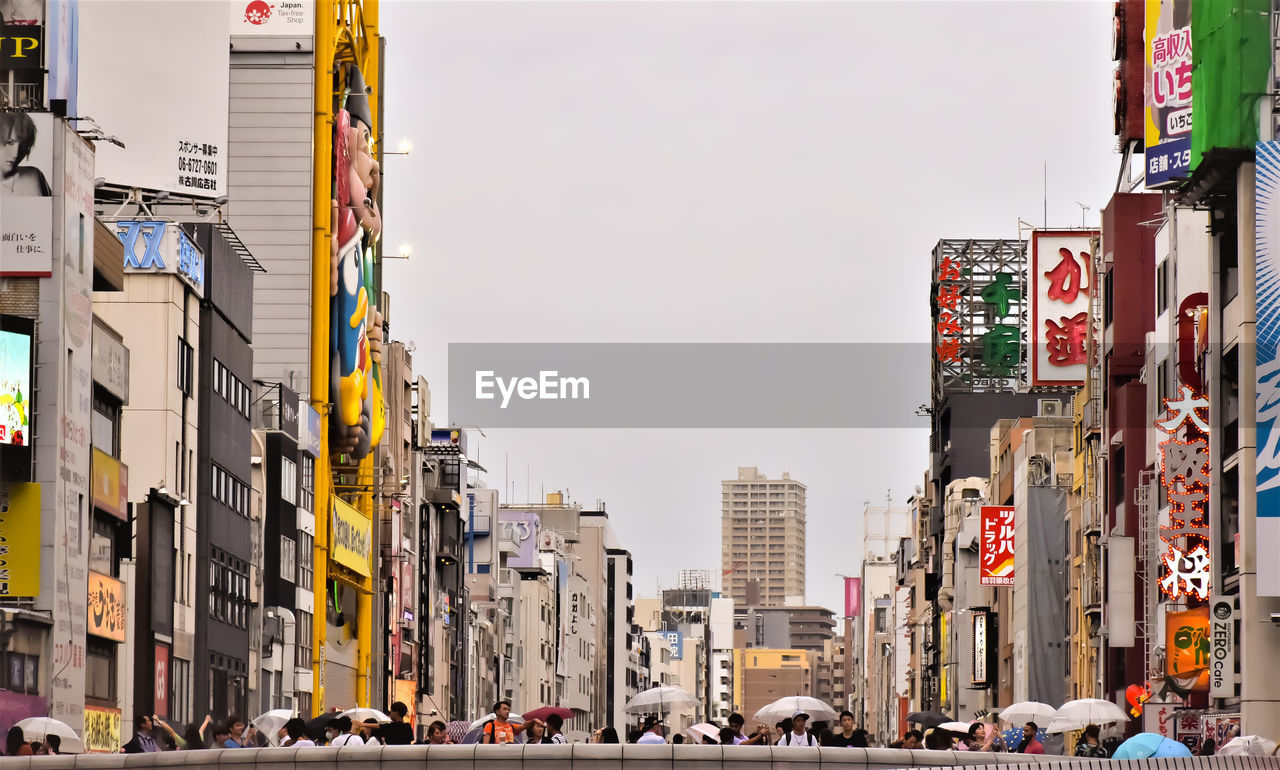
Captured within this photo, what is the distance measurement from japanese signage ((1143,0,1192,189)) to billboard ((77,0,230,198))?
Answer: 37152 millimetres

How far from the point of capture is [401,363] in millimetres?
127750

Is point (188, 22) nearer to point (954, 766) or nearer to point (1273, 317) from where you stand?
point (1273, 317)

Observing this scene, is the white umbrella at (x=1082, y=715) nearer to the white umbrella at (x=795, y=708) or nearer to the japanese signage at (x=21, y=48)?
the white umbrella at (x=795, y=708)

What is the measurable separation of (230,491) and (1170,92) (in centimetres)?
3606

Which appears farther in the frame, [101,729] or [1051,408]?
[1051,408]

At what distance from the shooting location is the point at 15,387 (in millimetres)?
51844

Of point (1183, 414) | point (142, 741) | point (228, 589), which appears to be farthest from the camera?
point (228, 589)

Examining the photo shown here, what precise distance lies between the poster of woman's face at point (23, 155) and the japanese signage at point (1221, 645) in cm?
3011

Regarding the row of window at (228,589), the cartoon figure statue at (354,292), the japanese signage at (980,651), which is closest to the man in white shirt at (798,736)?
the row of window at (228,589)

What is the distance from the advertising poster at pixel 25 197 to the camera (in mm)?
53375

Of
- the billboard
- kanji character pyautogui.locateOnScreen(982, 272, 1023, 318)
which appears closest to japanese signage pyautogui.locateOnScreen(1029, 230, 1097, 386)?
kanji character pyautogui.locateOnScreen(982, 272, 1023, 318)

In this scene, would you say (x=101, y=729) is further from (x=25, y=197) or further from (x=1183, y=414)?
(x=1183, y=414)

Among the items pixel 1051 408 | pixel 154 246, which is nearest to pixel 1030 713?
pixel 154 246

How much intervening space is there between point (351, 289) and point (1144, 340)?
144 feet
